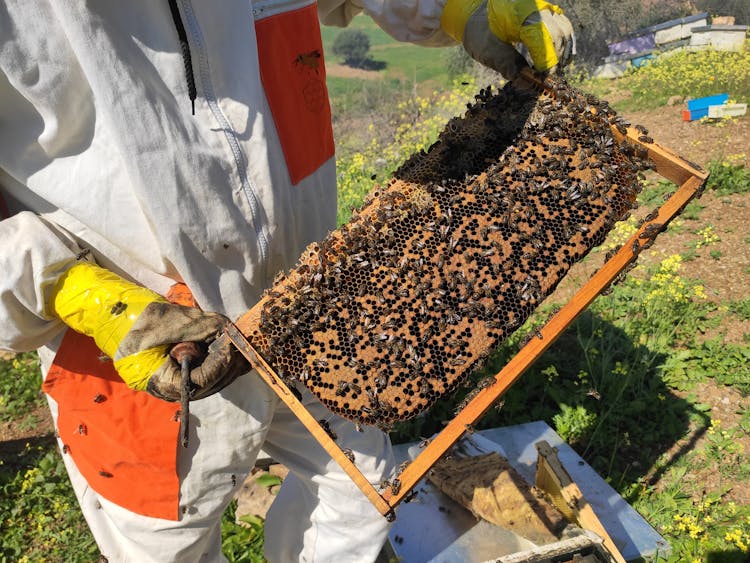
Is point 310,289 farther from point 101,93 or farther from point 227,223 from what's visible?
point 101,93

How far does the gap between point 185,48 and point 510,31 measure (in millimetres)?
1743

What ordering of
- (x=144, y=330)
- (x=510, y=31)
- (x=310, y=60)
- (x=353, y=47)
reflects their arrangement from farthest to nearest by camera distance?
(x=353, y=47)
(x=510, y=31)
(x=310, y=60)
(x=144, y=330)

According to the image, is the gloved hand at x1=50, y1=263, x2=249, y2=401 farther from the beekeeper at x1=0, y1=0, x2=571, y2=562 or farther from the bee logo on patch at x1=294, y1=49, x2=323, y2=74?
the bee logo on patch at x1=294, y1=49, x2=323, y2=74

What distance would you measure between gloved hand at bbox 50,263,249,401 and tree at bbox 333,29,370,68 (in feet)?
109

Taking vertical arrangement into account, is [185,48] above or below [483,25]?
above

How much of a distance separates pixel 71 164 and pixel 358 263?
4.35ft

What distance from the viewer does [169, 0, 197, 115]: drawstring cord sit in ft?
8.52

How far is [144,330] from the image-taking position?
2547 millimetres

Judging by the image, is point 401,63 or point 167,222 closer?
point 167,222

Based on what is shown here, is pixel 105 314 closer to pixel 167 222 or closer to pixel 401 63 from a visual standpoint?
pixel 167 222

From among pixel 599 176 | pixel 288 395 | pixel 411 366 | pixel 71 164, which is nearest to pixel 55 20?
pixel 71 164

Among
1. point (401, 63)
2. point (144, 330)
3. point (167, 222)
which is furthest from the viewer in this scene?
point (401, 63)

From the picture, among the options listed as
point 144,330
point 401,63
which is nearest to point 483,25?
point 144,330

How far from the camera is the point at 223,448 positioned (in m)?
3.23
